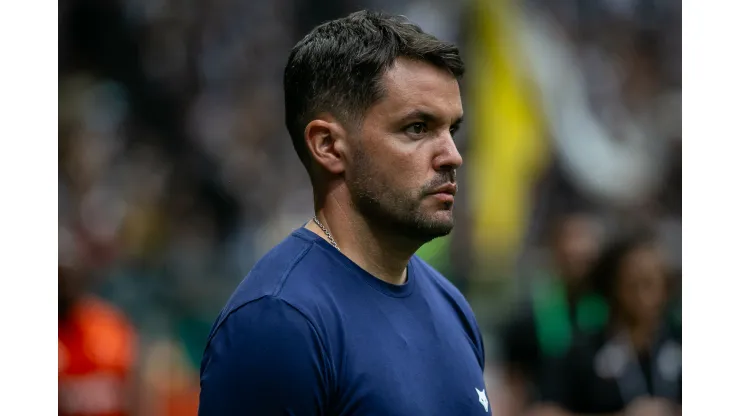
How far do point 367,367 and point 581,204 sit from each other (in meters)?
4.42

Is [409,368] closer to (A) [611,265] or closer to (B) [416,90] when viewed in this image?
(B) [416,90]

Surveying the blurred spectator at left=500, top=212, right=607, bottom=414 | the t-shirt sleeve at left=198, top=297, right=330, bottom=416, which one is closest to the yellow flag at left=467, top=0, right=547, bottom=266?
the blurred spectator at left=500, top=212, right=607, bottom=414

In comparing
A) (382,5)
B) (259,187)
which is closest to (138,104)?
(259,187)

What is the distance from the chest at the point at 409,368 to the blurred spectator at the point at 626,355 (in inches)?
92.2

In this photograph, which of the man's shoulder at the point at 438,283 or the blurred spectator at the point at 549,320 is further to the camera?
the blurred spectator at the point at 549,320

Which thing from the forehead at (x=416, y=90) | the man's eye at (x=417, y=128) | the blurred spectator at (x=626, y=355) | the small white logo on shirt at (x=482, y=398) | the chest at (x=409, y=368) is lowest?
the blurred spectator at (x=626, y=355)

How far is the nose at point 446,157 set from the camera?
2357mm

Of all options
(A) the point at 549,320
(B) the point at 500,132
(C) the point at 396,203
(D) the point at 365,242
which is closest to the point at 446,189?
(C) the point at 396,203

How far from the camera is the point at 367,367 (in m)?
2.19

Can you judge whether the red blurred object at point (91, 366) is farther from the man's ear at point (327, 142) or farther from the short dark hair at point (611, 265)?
the man's ear at point (327, 142)

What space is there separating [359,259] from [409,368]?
1.05ft

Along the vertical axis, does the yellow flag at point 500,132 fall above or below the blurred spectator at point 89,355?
above

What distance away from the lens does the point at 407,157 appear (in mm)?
2340

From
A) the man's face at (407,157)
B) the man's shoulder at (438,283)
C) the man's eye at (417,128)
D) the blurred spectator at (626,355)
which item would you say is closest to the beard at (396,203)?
the man's face at (407,157)
